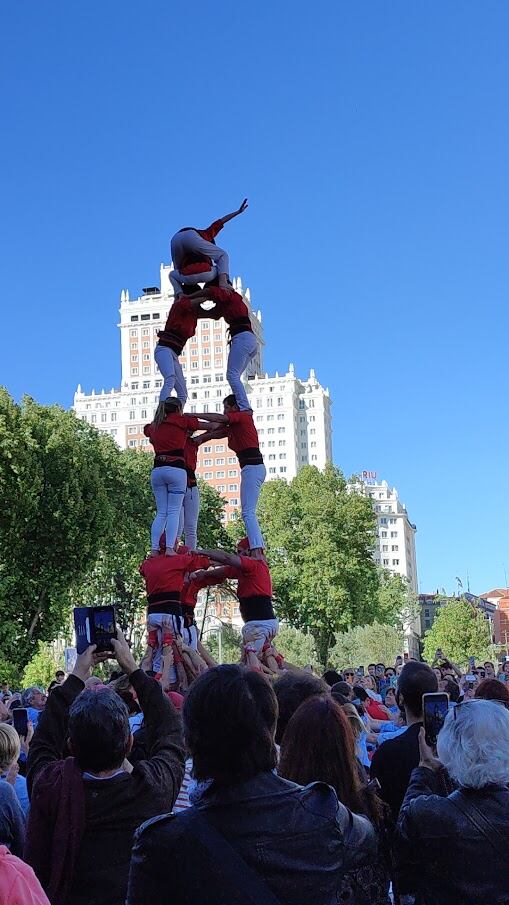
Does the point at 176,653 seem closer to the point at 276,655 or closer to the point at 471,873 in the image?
the point at 276,655

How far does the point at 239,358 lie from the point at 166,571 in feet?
11.6

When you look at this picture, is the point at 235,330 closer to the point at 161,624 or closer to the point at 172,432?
the point at 172,432

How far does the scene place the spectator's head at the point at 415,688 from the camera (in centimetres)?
502

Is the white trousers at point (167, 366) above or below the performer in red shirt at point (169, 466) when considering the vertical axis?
above

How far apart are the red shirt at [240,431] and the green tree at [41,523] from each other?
16043 mm

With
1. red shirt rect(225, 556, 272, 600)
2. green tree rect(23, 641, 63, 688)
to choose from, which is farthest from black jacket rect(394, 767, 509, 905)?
green tree rect(23, 641, 63, 688)

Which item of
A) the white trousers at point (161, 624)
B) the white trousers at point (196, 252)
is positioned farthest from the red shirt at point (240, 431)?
the white trousers at point (161, 624)

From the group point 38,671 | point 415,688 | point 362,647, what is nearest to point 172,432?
point 415,688

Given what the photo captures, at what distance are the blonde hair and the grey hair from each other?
2.12 m

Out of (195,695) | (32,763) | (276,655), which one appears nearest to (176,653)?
(276,655)

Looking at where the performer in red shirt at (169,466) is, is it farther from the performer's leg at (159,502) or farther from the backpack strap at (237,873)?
the backpack strap at (237,873)

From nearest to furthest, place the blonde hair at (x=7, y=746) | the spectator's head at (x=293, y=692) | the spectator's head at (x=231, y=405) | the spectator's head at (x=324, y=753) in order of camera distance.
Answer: the spectator's head at (x=324, y=753) < the spectator's head at (x=293, y=692) < the blonde hair at (x=7, y=746) < the spectator's head at (x=231, y=405)

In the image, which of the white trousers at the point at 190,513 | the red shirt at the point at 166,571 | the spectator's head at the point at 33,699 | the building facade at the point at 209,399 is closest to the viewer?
the spectator's head at the point at 33,699

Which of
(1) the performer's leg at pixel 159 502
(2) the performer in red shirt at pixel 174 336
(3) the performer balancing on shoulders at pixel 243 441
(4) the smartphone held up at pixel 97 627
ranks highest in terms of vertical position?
(2) the performer in red shirt at pixel 174 336
